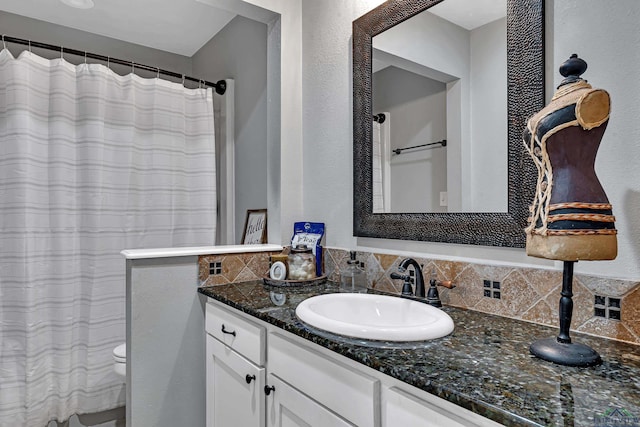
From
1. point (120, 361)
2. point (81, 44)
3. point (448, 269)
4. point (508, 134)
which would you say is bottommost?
point (120, 361)

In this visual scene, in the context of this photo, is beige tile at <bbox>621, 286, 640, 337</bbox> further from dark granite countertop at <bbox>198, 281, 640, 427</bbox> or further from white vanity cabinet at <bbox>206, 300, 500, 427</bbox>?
white vanity cabinet at <bbox>206, 300, 500, 427</bbox>

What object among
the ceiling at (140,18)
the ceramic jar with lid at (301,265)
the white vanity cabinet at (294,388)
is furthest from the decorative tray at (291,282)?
the ceiling at (140,18)

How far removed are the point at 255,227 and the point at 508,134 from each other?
161 centimetres

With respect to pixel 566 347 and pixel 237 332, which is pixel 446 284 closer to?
pixel 566 347

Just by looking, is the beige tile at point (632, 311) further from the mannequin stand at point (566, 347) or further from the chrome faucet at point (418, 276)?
the chrome faucet at point (418, 276)

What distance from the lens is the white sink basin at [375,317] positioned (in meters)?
0.93

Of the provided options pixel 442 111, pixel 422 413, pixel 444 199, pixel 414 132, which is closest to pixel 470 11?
pixel 442 111

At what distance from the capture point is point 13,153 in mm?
1966

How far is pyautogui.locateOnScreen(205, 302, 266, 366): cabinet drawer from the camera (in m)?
1.26

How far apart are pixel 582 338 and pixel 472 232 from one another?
421mm

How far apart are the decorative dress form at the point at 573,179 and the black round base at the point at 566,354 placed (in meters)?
0.20

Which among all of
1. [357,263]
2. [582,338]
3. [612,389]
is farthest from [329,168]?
[612,389]

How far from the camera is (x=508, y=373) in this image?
2.47 feet

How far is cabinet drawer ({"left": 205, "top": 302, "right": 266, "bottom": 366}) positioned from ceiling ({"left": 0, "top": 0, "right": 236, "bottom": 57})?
1975mm
